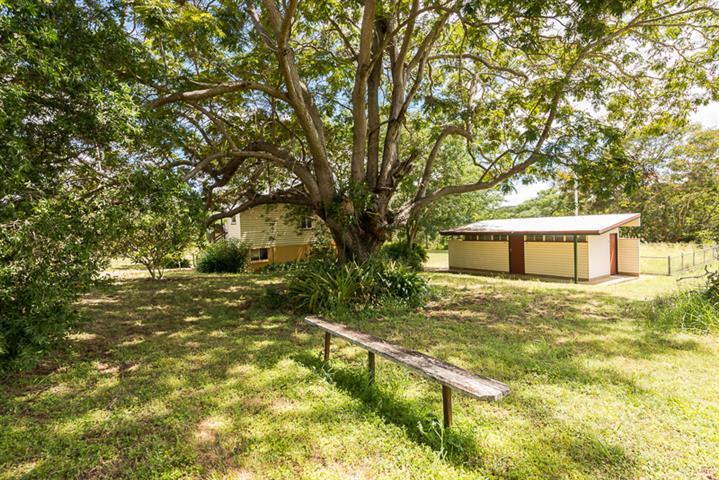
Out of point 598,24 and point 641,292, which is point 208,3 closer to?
point 598,24

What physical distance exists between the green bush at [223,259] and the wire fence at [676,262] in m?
18.5

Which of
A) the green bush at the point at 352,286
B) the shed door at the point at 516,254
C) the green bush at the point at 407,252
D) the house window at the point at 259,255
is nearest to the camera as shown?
the green bush at the point at 352,286

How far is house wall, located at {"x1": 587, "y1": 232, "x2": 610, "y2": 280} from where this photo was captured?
13.6 meters

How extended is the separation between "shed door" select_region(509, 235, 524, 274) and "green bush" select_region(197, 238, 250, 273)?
12.7 metres

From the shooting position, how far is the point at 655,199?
26.6m

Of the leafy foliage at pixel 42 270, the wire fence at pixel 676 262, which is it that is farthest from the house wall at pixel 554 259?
the leafy foliage at pixel 42 270

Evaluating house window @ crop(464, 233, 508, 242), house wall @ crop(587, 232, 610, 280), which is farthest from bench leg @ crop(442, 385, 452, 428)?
house window @ crop(464, 233, 508, 242)

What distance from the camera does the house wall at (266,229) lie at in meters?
20.0

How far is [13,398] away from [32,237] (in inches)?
73.1

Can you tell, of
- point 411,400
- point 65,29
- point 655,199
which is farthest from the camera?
point 655,199

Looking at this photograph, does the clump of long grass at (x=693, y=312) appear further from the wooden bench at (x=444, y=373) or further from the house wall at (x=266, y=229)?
the house wall at (x=266, y=229)

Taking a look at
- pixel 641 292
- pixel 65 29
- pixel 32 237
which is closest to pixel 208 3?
pixel 65 29

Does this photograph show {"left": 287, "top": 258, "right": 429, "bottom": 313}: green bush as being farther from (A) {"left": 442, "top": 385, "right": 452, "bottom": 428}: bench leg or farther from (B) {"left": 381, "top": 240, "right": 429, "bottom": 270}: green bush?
(B) {"left": 381, "top": 240, "right": 429, "bottom": 270}: green bush

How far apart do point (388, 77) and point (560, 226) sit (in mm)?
8976
